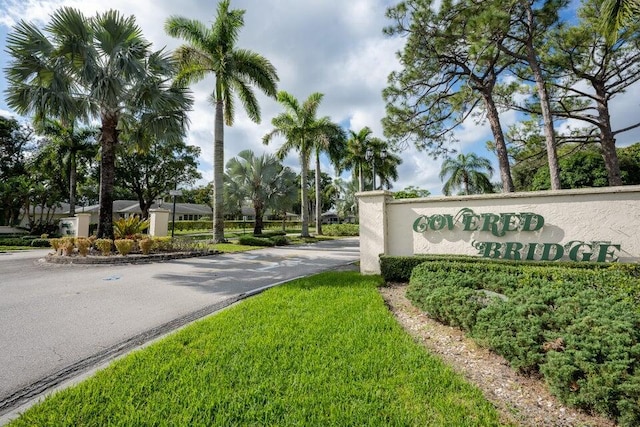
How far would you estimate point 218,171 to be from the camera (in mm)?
16000

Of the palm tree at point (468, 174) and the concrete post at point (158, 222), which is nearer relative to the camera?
the concrete post at point (158, 222)

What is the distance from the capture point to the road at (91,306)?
322cm

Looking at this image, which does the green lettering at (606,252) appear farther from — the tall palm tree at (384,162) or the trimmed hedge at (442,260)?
the tall palm tree at (384,162)

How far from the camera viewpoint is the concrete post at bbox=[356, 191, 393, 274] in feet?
26.2

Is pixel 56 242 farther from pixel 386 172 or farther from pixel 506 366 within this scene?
pixel 386 172

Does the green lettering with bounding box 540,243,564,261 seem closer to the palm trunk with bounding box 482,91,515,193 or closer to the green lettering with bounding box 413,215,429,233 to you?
the green lettering with bounding box 413,215,429,233

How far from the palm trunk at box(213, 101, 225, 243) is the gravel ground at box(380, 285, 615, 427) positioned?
44.3ft

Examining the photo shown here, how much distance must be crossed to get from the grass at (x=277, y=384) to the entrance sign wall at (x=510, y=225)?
4059 mm

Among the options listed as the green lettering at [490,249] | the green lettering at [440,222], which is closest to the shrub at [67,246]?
the green lettering at [440,222]

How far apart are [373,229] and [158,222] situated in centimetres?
1510

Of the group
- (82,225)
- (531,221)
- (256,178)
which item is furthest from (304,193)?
(531,221)

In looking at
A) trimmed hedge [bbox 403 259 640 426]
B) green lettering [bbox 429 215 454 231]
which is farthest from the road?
trimmed hedge [bbox 403 259 640 426]

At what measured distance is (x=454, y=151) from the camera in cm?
1278

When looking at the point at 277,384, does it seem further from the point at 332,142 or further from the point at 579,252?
the point at 332,142
